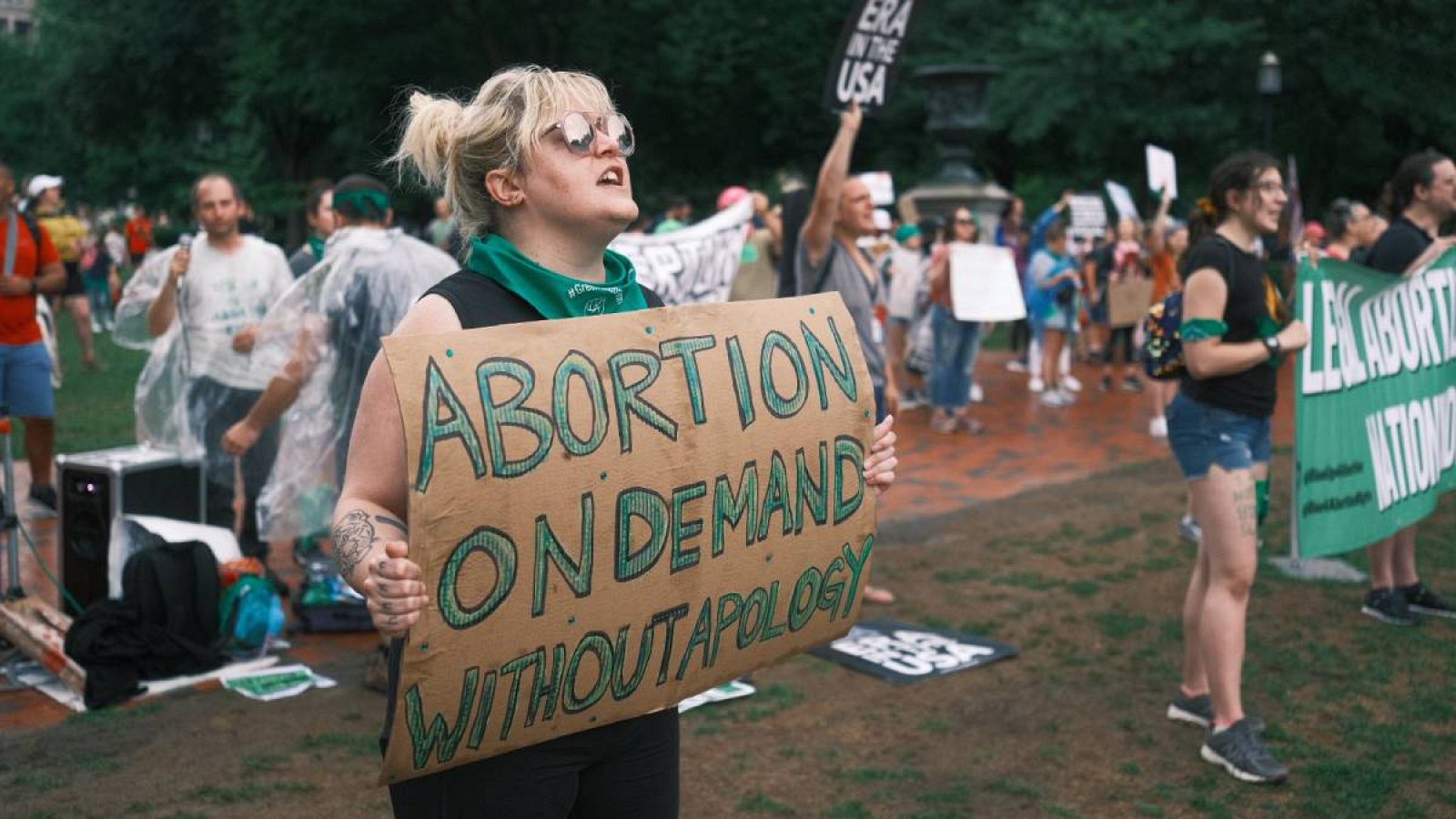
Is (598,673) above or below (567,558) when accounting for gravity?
below

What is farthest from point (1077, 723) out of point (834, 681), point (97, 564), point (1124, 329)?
point (1124, 329)

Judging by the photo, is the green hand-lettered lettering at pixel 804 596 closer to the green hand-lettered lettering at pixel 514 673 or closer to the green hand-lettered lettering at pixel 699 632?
the green hand-lettered lettering at pixel 699 632

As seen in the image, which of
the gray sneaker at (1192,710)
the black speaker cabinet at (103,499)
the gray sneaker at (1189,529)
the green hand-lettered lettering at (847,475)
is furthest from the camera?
the gray sneaker at (1189,529)

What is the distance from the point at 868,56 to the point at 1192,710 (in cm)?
362

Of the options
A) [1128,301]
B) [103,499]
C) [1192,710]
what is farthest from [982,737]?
[1128,301]

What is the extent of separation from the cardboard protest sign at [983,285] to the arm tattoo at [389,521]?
32.9 feet

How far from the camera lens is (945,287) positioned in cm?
1238

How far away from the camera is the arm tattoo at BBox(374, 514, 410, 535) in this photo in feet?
7.16

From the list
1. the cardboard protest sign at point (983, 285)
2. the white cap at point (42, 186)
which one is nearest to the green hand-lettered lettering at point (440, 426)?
the cardboard protest sign at point (983, 285)

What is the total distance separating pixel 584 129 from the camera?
2.34 meters

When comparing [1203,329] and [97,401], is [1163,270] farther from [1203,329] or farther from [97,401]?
[97,401]

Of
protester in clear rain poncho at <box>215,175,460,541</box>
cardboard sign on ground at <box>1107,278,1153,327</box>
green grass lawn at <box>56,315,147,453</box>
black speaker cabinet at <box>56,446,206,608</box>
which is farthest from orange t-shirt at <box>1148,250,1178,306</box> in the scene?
black speaker cabinet at <box>56,446,206,608</box>

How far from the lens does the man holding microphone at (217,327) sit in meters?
6.66

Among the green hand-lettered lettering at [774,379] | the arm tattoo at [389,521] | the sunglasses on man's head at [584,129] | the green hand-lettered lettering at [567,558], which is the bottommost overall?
the green hand-lettered lettering at [567,558]
